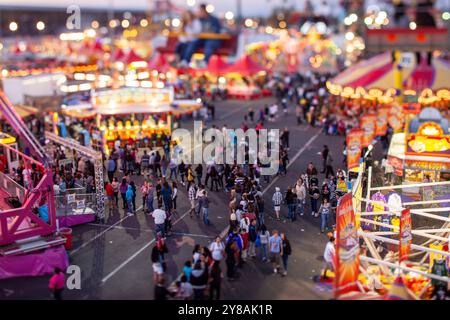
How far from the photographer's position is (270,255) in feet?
49.1

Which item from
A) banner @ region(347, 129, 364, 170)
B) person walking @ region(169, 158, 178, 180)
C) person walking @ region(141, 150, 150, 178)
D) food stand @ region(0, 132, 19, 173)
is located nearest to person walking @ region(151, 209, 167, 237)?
person walking @ region(169, 158, 178, 180)

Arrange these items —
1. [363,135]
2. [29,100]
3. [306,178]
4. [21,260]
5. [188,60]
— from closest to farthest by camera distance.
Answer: [21,260] < [306,178] < [363,135] < [29,100] < [188,60]

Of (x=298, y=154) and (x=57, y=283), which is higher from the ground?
(x=298, y=154)

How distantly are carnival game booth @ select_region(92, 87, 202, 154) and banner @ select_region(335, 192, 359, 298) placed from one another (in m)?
16.3

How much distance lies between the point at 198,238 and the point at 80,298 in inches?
175

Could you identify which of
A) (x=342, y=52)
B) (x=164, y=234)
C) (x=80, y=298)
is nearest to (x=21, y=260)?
(x=80, y=298)

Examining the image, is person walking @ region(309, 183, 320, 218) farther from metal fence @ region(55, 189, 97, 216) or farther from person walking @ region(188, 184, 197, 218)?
metal fence @ region(55, 189, 97, 216)

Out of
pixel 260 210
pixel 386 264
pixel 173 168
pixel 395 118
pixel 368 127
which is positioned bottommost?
pixel 386 264

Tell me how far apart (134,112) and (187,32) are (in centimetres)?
3748

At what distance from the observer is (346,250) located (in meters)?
12.0

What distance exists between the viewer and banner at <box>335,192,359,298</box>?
11540 millimetres

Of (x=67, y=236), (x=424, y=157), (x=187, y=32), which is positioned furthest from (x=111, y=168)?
(x=187, y=32)

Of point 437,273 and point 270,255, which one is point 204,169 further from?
point 437,273

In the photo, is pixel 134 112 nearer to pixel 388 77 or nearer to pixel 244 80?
pixel 388 77
